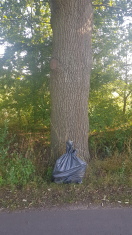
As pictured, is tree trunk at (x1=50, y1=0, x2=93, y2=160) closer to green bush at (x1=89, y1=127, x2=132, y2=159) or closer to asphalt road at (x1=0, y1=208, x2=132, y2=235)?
asphalt road at (x1=0, y1=208, x2=132, y2=235)

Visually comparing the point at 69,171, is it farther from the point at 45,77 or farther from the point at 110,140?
the point at 45,77

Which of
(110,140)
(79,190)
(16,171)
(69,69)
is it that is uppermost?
(69,69)

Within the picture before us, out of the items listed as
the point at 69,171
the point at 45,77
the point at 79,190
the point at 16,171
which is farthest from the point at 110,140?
the point at 16,171

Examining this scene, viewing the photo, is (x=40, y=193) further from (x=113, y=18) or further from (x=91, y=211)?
(x=113, y=18)

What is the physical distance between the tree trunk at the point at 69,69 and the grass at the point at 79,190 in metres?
0.70

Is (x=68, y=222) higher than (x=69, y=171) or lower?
lower

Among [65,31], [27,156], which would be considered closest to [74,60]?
[65,31]

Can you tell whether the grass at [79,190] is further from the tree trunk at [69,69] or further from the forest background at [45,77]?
the forest background at [45,77]

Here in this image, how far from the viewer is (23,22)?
8844 mm

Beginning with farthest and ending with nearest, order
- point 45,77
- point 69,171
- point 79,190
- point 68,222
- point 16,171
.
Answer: point 45,77, point 16,171, point 69,171, point 79,190, point 68,222

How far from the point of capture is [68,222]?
3971 mm

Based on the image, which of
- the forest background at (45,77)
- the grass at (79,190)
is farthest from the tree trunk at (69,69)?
the forest background at (45,77)

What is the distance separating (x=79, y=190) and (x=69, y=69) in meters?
2.65

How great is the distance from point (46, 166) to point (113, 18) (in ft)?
18.0
